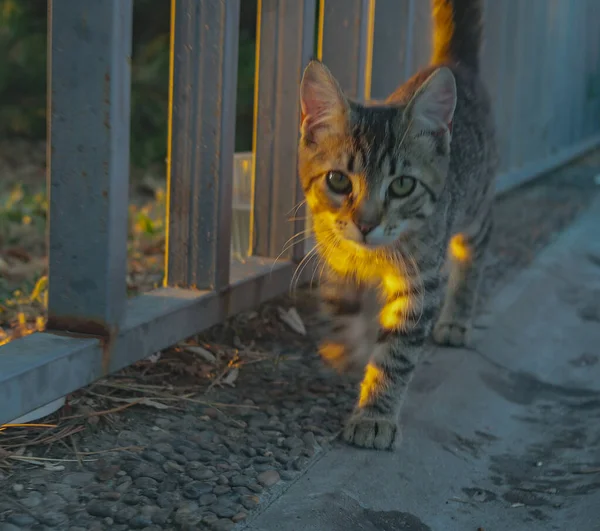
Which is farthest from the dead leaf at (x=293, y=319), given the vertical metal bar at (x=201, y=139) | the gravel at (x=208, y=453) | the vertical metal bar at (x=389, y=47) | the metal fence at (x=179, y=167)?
the vertical metal bar at (x=389, y=47)

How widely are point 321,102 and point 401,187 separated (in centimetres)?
34

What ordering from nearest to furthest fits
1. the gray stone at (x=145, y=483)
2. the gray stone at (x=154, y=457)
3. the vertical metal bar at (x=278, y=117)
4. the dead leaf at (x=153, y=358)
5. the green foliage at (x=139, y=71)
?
the gray stone at (x=145, y=483) → the gray stone at (x=154, y=457) → the dead leaf at (x=153, y=358) → the vertical metal bar at (x=278, y=117) → the green foliage at (x=139, y=71)

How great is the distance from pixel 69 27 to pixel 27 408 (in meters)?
0.86

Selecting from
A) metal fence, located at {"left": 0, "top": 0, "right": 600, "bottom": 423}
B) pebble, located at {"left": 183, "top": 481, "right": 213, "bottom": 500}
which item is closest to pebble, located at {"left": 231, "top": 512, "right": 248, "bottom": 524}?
pebble, located at {"left": 183, "top": 481, "right": 213, "bottom": 500}

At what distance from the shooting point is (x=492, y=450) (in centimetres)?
247

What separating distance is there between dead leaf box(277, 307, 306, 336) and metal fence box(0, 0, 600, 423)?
0.15 metres

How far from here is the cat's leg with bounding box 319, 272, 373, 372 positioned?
9.70ft

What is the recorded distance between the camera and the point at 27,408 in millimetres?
1863

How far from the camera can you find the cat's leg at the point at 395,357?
96.0 inches

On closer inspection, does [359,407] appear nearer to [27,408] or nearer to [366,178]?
[366,178]

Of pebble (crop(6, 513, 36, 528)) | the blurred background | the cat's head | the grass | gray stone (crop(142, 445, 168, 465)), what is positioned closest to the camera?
pebble (crop(6, 513, 36, 528))

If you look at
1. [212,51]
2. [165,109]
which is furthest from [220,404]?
[165,109]

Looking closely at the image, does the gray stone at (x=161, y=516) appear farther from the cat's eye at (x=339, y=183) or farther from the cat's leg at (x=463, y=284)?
the cat's leg at (x=463, y=284)

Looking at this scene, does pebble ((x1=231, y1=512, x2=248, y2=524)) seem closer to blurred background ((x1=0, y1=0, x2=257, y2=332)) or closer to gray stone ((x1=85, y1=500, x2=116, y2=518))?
gray stone ((x1=85, y1=500, x2=116, y2=518))
